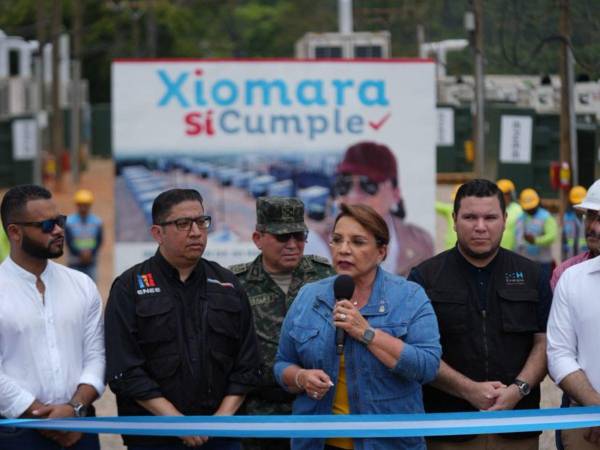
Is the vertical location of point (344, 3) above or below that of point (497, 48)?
above

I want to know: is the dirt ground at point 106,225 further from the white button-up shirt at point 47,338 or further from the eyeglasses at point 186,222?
the eyeglasses at point 186,222

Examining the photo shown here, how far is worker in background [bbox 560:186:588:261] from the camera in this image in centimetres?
1437

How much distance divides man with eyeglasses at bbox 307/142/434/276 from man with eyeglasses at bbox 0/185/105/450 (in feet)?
27.8

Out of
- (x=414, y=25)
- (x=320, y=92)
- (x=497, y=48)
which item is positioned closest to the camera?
(x=320, y=92)

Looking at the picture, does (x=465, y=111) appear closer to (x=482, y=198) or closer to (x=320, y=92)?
(x=320, y=92)

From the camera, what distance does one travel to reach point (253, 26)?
76.6m

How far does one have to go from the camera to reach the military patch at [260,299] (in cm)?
718

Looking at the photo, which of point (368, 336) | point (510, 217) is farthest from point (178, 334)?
point (510, 217)

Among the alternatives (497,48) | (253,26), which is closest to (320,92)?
(497,48)

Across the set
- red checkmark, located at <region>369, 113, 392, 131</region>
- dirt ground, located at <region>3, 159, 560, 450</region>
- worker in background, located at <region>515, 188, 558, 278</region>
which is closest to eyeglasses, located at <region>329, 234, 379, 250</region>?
dirt ground, located at <region>3, 159, 560, 450</region>

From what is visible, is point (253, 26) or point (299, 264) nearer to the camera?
point (299, 264)

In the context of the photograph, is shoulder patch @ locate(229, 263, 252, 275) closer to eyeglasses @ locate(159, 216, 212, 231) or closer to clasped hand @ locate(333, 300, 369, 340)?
eyeglasses @ locate(159, 216, 212, 231)

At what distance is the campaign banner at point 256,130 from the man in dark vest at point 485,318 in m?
8.45

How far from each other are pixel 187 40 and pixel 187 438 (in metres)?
60.0
